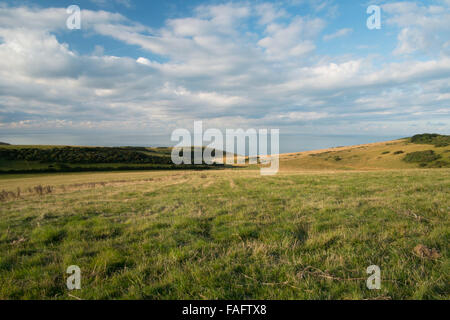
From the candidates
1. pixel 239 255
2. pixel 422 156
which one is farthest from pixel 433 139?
pixel 239 255

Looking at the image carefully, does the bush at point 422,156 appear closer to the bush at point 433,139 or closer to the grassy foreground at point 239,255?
the bush at point 433,139

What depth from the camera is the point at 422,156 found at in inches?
2375

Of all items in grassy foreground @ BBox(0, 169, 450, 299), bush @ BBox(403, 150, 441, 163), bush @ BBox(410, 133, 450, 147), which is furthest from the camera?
bush @ BBox(410, 133, 450, 147)

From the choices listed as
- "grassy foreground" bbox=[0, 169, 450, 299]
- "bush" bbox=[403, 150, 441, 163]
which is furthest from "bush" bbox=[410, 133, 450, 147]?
"grassy foreground" bbox=[0, 169, 450, 299]

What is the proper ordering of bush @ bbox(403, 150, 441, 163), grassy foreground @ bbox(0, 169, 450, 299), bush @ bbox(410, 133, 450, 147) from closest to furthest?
grassy foreground @ bbox(0, 169, 450, 299) → bush @ bbox(403, 150, 441, 163) → bush @ bbox(410, 133, 450, 147)

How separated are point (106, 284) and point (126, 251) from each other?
4.50 ft

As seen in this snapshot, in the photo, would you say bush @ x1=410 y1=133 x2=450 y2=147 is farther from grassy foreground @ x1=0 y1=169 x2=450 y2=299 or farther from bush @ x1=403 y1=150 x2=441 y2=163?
grassy foreground @ x1=0 y1=169 x2=450 y2=299

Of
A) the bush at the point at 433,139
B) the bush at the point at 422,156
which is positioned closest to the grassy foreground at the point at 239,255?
the bush at the point at 422,156

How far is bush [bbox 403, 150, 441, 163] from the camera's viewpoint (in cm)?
5813

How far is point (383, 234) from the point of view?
17.4ft

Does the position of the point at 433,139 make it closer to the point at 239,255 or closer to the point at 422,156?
the point at 422,156
